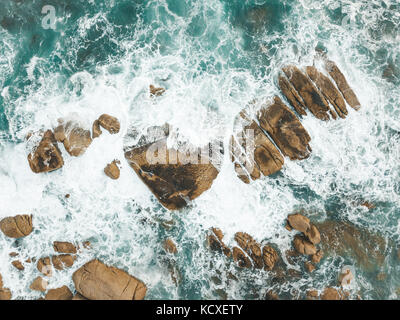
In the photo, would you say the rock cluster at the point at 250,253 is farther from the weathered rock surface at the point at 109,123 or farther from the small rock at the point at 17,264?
the small rock at the point at 17,264

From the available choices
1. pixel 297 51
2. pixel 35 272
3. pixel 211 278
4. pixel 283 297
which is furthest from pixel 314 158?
pixel 35 272

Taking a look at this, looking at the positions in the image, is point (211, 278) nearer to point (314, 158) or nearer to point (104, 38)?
point (314, 158)

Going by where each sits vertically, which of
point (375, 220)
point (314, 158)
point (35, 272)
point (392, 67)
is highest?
point (392, 67)

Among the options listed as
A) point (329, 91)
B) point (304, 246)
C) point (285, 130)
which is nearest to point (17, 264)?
point (304, 246)

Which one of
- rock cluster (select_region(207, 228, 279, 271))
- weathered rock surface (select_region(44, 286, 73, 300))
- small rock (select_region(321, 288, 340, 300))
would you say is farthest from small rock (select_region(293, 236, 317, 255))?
weathered rock surface (select_region(44, 286, 73, 300))

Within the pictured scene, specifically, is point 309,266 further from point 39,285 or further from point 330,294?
point 39,285
